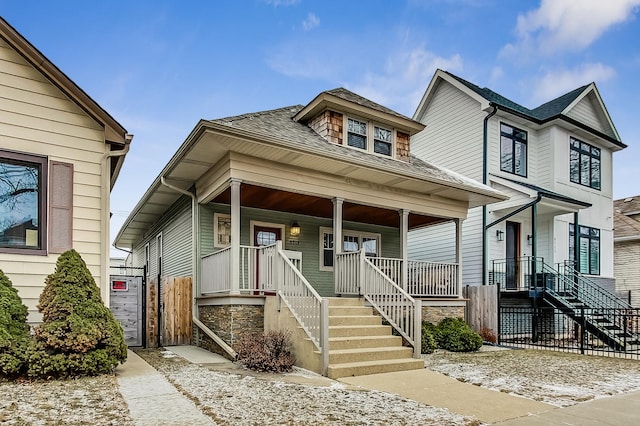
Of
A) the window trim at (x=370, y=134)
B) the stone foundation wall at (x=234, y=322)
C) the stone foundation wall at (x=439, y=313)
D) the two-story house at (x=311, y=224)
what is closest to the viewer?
the two-story house at (x=311, y=224)

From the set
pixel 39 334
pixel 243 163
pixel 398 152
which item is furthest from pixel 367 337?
pixel 398 152

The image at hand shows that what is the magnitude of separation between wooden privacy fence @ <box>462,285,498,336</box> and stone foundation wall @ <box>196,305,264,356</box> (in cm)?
674

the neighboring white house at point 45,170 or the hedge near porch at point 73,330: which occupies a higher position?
the neighboring white house at point 45,170

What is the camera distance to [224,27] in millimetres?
15383

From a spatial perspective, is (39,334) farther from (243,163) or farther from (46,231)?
(243,163)

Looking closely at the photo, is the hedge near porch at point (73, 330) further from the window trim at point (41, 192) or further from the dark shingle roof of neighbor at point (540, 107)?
the dark shingle roof of neighbor at point (540, 107)

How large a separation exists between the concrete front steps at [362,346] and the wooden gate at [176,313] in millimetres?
3621

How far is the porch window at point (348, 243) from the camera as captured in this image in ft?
43.9

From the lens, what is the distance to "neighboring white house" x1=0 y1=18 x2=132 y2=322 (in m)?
7.03

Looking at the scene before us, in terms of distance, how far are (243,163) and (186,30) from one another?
26.2ft

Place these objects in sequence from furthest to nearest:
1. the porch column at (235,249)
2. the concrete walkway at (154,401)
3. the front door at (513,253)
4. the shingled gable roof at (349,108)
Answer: the front door at (513,253)
the shingled gable roof at (349,108)
the porch column at (235,249)
the concrete walkway at (154,401)

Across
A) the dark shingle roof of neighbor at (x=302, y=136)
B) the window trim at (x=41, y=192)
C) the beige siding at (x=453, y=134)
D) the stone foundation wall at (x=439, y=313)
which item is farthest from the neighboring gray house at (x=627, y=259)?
the window trim at (x=41, y=192)

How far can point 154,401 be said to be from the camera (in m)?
5.20

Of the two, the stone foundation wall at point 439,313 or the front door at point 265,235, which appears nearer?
the stone foundation wall at point 439,313
